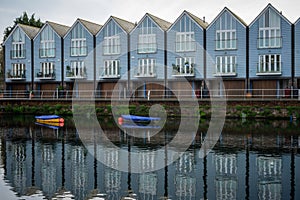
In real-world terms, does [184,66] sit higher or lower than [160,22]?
lower

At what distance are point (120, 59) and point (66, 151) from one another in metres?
30.1

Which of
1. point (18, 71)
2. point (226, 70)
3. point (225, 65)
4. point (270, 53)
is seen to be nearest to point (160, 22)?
point (225, 65)

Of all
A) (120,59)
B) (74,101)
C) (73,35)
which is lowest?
(74,101)

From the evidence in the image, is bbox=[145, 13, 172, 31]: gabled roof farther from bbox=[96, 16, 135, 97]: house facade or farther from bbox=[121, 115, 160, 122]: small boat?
bbox=[121, 115, 160, 122]: small boat

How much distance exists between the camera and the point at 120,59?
170 ft

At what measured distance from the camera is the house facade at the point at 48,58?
5472 cm

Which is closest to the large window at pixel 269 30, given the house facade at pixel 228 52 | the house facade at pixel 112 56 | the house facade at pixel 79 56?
the house facade at pixel 228 52

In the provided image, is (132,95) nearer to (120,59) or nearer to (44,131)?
(120,59)

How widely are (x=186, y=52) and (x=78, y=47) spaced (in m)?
14.2

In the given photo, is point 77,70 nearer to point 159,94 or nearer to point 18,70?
point 18,70

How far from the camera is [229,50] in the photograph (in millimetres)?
47375

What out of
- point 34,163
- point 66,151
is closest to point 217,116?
point 66,151

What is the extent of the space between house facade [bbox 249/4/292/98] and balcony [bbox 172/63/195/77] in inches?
256

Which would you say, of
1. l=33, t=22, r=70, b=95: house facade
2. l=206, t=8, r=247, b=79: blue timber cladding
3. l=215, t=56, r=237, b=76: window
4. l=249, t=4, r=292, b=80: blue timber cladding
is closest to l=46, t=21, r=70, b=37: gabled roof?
l=33, t=22, r=70, b=95: house facade
